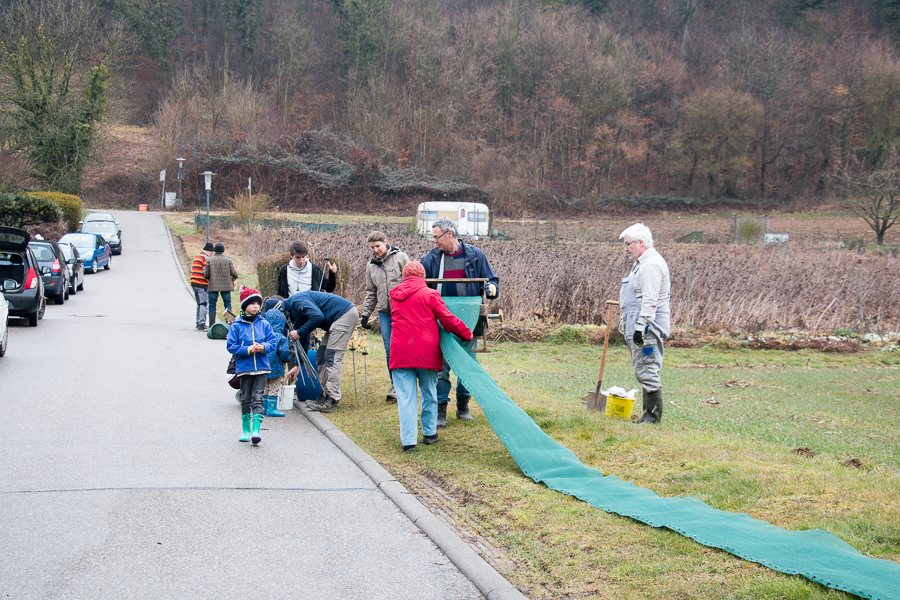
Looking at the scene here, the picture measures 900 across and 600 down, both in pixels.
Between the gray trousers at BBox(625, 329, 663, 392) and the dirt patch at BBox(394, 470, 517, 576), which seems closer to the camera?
the dirt patch at BBox(394, 470, 517, 576)

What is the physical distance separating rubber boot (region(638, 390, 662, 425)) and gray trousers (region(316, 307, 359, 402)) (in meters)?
3.50

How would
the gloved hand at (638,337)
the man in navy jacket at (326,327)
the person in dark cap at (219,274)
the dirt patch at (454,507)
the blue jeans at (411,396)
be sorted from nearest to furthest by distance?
the dirt patch at (454,507) < the blue jeans at (411,396) < the gloved hand at (638,337) < the man in navy jacket at (326,327) < the person in dark cap at (219,274)

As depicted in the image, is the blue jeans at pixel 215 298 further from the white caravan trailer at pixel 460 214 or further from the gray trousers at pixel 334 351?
the white caravan trailer at pixel 460 214

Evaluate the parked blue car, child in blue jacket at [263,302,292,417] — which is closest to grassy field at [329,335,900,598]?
child in blue jacket at [263,302,292,417]

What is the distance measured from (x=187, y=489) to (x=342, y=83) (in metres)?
80.6

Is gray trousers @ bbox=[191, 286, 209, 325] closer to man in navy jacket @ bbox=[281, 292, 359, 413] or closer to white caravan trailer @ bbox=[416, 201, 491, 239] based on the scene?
man in navy jacket @ bbox=[281, 292, 359, 413]

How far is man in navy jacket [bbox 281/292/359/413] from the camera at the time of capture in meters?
8.83

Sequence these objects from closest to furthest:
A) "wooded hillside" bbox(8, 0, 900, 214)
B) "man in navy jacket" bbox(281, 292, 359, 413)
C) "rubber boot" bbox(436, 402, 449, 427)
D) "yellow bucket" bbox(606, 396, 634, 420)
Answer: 1. "rubber boot" bbox(436, 402, 449, 427)
2. "yellow bucket" bbox(606, 396, 634, 420)
3. "man in navy jacket" bbox(281, 292, 359, 413)
4. "wooded hillside" bbox(8, 0, 900, 214)

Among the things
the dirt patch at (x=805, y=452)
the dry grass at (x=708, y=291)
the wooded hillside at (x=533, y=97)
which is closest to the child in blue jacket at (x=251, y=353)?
the dirt patch at (x=805, y=452)

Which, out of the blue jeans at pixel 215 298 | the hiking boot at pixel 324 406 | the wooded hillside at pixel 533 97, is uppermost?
the wooded hillside at pixel 533 97

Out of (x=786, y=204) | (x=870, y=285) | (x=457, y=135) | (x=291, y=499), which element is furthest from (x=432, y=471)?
(x=786, y=204)

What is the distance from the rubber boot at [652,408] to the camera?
8188 millimetres

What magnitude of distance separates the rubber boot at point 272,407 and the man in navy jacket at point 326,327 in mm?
446

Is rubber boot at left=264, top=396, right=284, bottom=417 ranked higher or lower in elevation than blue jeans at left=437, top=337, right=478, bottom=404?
lower
